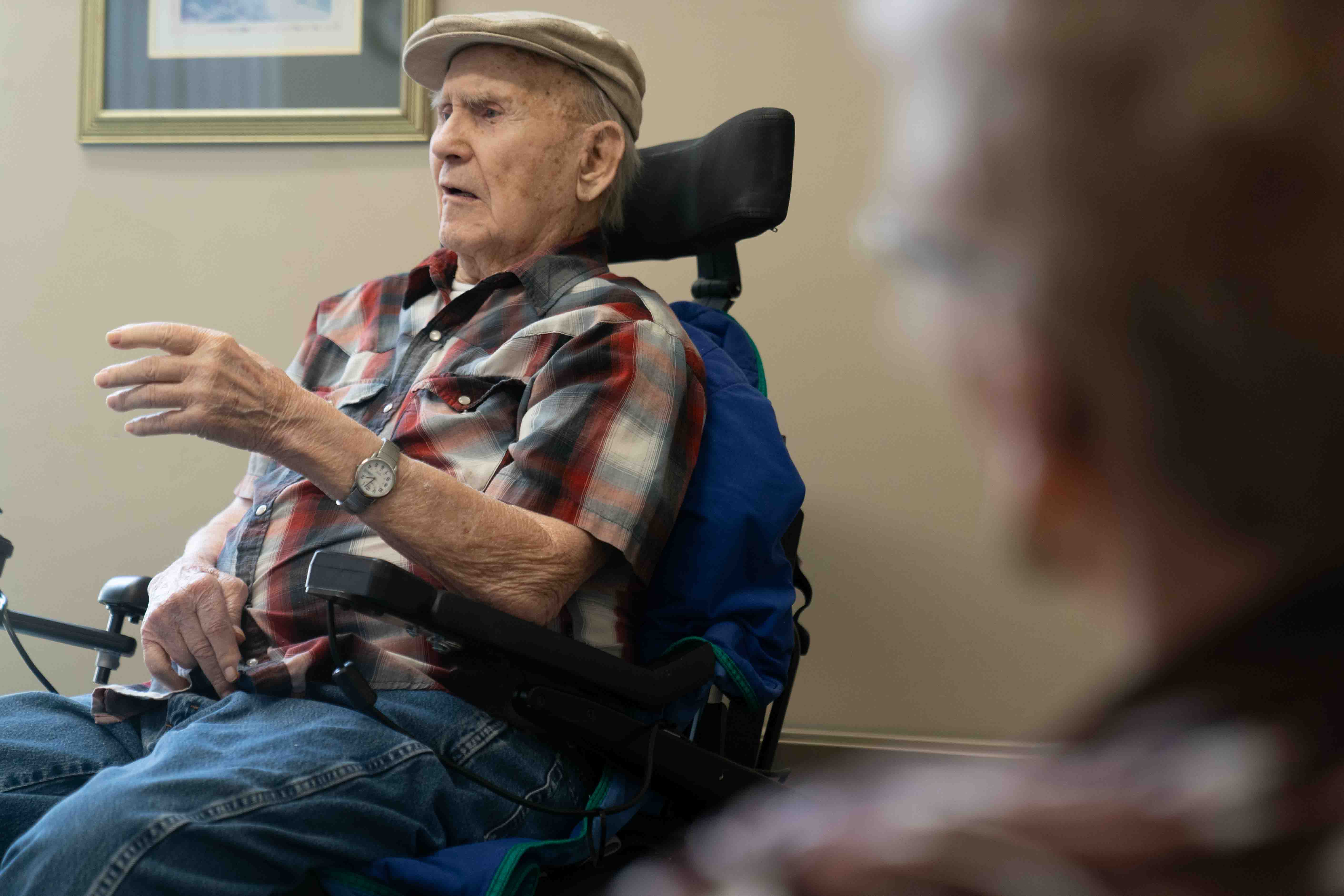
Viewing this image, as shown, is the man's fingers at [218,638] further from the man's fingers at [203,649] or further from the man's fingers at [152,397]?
the man's fingers at [152,397]

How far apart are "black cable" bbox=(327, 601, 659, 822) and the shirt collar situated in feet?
1.54

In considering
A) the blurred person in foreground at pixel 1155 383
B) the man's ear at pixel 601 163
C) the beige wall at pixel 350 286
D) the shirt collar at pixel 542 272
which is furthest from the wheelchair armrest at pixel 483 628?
the beige wall at pixel 350 286

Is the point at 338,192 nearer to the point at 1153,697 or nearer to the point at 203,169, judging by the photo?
the point at 203,169

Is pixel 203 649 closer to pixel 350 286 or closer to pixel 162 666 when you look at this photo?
pixel 162 666

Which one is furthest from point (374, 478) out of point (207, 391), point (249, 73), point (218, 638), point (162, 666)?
point (249, 73)

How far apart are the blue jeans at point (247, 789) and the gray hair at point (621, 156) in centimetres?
71

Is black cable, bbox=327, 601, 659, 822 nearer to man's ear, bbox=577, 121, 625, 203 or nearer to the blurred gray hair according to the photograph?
man's ear, bbox=577, 121, 625, 203

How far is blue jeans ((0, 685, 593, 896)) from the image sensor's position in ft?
2.45

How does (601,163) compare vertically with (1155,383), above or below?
above

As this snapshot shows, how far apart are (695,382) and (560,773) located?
1.45 ft

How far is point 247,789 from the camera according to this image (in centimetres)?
80

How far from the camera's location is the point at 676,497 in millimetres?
1072

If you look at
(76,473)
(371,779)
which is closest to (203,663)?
(371,779)

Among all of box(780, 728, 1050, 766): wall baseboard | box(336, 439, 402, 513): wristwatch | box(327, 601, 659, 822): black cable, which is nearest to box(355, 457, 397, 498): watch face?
box(336, 439, 402, 513): wristwatch
